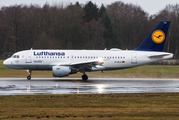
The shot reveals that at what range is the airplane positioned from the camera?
1222 inches

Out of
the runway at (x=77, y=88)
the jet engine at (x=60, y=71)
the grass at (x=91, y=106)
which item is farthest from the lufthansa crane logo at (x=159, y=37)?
the grass at (x=91, y=106)

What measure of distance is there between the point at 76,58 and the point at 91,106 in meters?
17.6

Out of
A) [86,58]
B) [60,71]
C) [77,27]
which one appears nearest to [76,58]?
[86,58]

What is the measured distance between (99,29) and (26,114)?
253ft

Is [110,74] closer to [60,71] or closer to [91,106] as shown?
[60,71]

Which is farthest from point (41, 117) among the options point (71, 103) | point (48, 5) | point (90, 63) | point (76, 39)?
point (48, 5)

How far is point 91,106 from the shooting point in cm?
1519

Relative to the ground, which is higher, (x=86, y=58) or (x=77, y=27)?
(x=77, y=27)

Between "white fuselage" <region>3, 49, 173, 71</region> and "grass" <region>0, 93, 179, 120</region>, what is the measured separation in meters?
13.3

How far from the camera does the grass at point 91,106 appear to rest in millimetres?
12812

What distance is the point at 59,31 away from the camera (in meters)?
86.1

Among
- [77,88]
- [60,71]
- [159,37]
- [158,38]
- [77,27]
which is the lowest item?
[77,88]

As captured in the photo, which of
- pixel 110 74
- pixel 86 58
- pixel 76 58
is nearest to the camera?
pixel 76 58

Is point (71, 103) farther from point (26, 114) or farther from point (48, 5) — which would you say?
point (48, 5)
